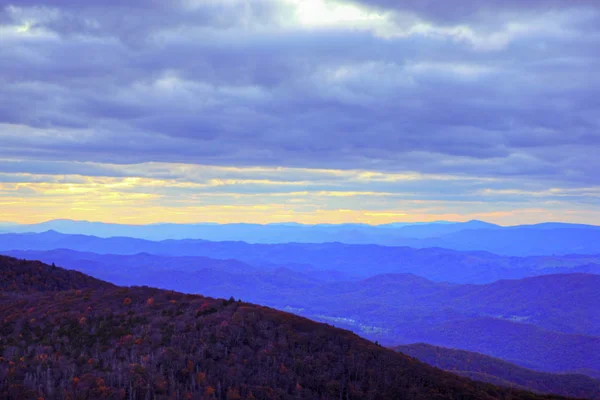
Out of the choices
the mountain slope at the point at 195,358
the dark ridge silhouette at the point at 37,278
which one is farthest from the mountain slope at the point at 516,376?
the mountain slope at the point at 195,358

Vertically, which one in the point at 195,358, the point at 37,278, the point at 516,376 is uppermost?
the point at 37,278

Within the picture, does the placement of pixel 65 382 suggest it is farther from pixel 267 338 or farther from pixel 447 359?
pixel 447 359

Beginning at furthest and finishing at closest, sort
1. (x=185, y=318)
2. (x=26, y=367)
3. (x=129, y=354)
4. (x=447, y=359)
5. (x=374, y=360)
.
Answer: (x=447, y=359) < (x=185, y=318) < (x=374, y=360) < (x=129, y=354) < (x=26, y=367)

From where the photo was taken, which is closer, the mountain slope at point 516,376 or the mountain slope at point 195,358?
the mountain slope at point 195,358

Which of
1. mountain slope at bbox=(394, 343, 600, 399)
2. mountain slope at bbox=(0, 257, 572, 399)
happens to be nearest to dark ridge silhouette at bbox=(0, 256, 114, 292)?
mountain slope at bbox=(0, 257, 572, 399)

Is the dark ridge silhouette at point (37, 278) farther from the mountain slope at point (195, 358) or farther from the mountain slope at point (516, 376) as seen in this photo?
the mountain slope at point (516, 376)

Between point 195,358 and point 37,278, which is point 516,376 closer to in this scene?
point 37,278

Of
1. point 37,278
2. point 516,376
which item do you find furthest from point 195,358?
point 516,376

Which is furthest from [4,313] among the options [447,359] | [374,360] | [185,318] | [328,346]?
[447,359]
